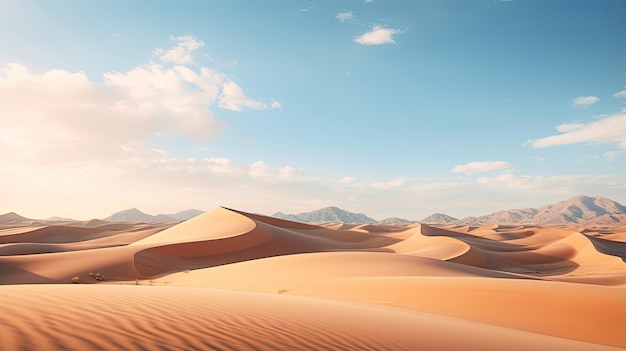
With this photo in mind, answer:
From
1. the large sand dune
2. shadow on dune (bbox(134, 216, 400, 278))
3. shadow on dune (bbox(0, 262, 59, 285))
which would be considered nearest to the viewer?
the large sand dune

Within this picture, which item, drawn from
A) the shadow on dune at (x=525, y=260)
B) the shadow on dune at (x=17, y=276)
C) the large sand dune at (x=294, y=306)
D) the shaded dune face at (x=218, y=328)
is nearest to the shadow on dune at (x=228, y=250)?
the large sand dune at (x=294, y=306)

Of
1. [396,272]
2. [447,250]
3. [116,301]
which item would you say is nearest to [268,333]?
[116,301]

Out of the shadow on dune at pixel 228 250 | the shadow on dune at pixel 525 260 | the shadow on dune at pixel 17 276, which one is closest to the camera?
the shadow on dune at pixel 17 276

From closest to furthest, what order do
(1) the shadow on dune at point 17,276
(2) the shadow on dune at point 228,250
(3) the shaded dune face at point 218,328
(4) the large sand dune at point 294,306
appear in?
(3) the shaded dune face at point 218,328 < (4) the large sand dune at point 294,306 < (1) the shadow on dune at point 17,276 < (2) the shadow on dune at point 228,250

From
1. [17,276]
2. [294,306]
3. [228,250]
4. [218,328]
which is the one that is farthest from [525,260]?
[17,276]

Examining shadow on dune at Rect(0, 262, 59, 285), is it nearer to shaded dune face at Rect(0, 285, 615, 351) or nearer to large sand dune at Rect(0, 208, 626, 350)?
large sand dune at Rect(0, 208, 626, 350)

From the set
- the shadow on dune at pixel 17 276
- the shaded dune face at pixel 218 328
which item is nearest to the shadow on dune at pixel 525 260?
the shaded dune face at pixel 218 328

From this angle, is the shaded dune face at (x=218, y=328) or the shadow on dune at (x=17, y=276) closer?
the shaded dune face at (x=218, y=328)

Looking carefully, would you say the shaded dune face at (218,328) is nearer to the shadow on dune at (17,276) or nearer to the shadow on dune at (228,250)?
the shadow on dune at (17,276)

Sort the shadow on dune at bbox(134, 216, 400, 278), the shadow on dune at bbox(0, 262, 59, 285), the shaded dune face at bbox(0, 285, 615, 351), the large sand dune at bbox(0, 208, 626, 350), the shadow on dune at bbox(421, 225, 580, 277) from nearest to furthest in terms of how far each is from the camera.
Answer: the shaded dune face at bbox(0, 285, 615, 351) → the large sand dune at bbox(0, 208, 626, 350) → the shadow on dune at bbox(0, 262, 59, 285) → the shadow on dune at bbox(134, 216, 400, 278) → the shadow on dune at bbox(421, 225, 580, 277)

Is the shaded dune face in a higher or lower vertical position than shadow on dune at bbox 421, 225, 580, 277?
higher

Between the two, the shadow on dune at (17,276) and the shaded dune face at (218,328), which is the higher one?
the shaded dune face at (218,328)

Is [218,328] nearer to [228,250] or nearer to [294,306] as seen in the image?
[294,306]

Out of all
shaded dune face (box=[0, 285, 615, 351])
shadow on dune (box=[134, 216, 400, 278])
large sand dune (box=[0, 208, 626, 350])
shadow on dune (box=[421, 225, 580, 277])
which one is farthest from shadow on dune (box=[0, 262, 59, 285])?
shadow on dune (box=[421, 225, 580, 277])
